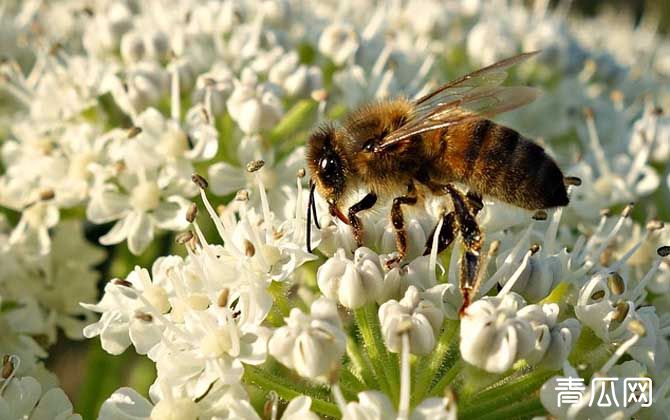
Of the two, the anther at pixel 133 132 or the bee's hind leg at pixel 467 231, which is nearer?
the bee's hind leg at pixel 467 231

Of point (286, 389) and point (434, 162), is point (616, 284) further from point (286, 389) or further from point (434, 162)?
point (286, 389)

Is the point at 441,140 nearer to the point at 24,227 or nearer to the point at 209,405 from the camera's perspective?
the point at 209,405

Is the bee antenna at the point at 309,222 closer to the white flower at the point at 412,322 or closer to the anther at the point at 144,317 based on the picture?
the white flower at the point at 412,322

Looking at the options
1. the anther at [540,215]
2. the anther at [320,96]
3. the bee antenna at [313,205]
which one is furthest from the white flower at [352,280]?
the anther at [320,96]

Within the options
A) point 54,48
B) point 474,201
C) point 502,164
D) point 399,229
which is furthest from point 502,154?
point 54,48

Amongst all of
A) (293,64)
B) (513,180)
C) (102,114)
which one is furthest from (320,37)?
(513,180)

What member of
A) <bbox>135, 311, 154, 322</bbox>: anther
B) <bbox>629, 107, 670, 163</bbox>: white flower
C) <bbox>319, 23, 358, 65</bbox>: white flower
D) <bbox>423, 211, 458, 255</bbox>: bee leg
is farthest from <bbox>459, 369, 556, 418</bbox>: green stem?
<bbox>319, 23, 358, 65</bbox>: white flower
